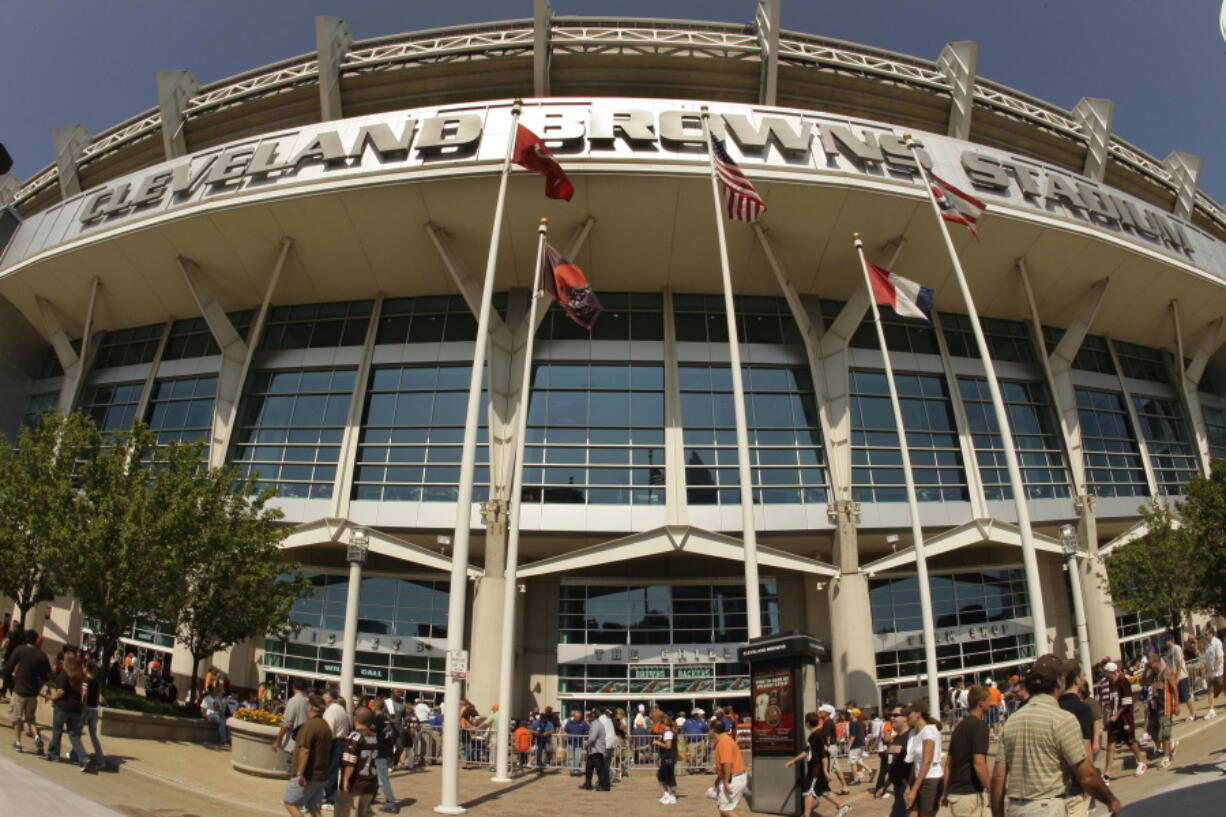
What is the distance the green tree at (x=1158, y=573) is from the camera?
81.7ft

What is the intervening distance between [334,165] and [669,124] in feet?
38.0

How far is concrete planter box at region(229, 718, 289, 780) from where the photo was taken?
14.3 meters

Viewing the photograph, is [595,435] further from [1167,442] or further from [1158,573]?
[1167,442]

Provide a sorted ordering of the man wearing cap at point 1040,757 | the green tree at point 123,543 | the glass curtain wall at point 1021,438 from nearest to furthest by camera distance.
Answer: the man wearing cap at point 1040,757
the green tree at point 123,543
the glass curtain wall at point 1021,438

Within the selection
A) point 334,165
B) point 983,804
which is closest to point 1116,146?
point 334,165

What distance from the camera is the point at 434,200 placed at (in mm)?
26344

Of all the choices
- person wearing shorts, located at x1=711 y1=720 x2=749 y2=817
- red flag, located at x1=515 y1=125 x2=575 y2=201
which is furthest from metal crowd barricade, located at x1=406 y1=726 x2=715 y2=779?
red flag, located at x1=515 y1=125 x2=575 y2=201

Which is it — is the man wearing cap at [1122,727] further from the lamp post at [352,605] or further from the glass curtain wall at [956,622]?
the glass curtain wall at [956,622]

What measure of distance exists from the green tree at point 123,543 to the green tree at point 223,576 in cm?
46

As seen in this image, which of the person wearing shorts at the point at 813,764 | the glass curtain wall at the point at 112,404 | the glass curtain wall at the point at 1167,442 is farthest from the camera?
the glass curtain wall at the point at 1167,442

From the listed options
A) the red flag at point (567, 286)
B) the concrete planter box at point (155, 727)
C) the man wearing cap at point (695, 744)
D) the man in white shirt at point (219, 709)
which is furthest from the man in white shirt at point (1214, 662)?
the concrete planter box at point (155, 727)

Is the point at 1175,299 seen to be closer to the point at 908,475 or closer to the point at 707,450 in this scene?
the point at 908,475

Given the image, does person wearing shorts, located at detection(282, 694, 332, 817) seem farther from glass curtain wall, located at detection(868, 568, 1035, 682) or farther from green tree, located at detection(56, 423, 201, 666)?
glass curtain wall, located at detection(868, 568, 1035, 682)

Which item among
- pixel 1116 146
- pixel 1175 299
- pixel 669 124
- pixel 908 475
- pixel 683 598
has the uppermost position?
pixel 1116 146
